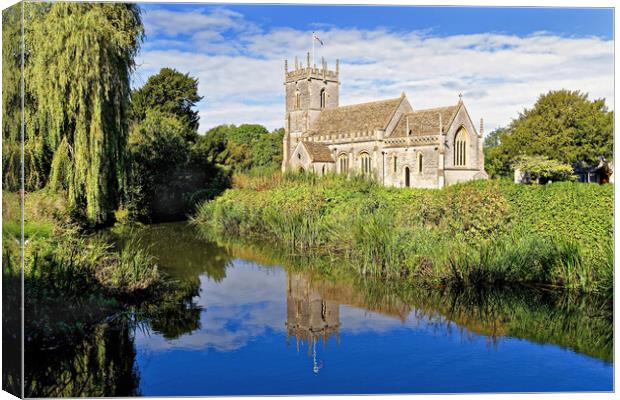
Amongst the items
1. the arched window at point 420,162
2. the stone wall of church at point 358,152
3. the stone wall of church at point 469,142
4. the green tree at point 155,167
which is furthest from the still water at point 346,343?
the stone wall of church at point 358,152

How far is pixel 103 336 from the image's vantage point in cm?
771

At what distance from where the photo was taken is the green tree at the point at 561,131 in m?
14.3

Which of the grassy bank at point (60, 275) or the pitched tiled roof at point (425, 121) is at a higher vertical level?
the pitched tiled roof at point (425, 121)

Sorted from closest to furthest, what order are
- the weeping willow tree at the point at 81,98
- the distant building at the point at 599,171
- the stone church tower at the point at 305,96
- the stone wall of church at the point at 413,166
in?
the weeping willow tree at the point at 81,98, the distant building at the point at 599,171, the stone wall of church at the point at 413,166, the stone church tower at the point at 305,96

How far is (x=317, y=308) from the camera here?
9.56m

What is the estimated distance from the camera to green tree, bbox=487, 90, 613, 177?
564 inches

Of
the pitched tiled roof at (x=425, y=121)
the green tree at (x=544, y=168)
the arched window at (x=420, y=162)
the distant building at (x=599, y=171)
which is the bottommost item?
the distant building at (x=599, y=171)

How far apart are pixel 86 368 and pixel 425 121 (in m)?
30.4

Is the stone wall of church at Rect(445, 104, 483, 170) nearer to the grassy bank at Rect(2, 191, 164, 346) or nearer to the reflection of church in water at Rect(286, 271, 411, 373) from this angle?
the reflection of church in water at Rect(286, 271, 411, 373)

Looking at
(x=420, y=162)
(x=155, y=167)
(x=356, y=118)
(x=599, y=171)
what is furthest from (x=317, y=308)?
(x=356, y=118)

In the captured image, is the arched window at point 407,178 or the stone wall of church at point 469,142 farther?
the arched window at point 407,178

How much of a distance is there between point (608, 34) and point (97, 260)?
25.7 ft

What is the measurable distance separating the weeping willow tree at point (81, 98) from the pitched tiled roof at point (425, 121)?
2331cm

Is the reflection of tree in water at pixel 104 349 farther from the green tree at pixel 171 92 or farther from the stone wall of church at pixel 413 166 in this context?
the green tree at pixel 171 92
